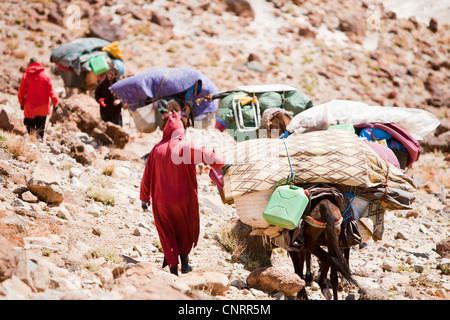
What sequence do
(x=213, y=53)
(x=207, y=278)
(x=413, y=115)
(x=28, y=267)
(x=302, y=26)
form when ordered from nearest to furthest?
(x=28, y=267) → (x=207, y=278) → (x=413, y=115) → (x=213, y=53) → (x=302, y=26)

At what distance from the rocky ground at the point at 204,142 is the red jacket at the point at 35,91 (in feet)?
1.31

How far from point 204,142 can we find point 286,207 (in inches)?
314

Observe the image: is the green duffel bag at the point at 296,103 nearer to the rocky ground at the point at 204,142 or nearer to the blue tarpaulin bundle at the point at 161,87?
the blue tarpaulin bundle at the point at 161,87

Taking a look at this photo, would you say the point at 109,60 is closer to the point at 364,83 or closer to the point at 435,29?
the point at 364,83

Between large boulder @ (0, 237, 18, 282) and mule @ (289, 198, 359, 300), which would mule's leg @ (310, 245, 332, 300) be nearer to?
mule @ (289, 198, 359, 300)

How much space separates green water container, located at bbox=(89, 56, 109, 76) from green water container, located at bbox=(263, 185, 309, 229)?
8159 mm

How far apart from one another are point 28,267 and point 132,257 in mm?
1972

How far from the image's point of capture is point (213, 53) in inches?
769

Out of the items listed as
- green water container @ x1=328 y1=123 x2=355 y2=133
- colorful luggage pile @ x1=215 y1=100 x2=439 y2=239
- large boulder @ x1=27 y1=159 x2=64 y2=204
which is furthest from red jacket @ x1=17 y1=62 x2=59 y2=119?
green water container @ x1=328 y1=123 x2=355 y2=133

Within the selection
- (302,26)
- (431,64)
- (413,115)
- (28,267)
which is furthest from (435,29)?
(28,267)

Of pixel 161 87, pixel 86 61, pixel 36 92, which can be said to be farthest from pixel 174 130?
pixel 86 61

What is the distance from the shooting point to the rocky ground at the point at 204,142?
15.6 ft

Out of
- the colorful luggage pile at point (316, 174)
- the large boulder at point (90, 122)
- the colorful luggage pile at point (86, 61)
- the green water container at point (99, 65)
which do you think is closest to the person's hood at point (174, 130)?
the colorful luggage pile at point (316, 174)

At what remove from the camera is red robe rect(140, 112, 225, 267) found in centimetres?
543
